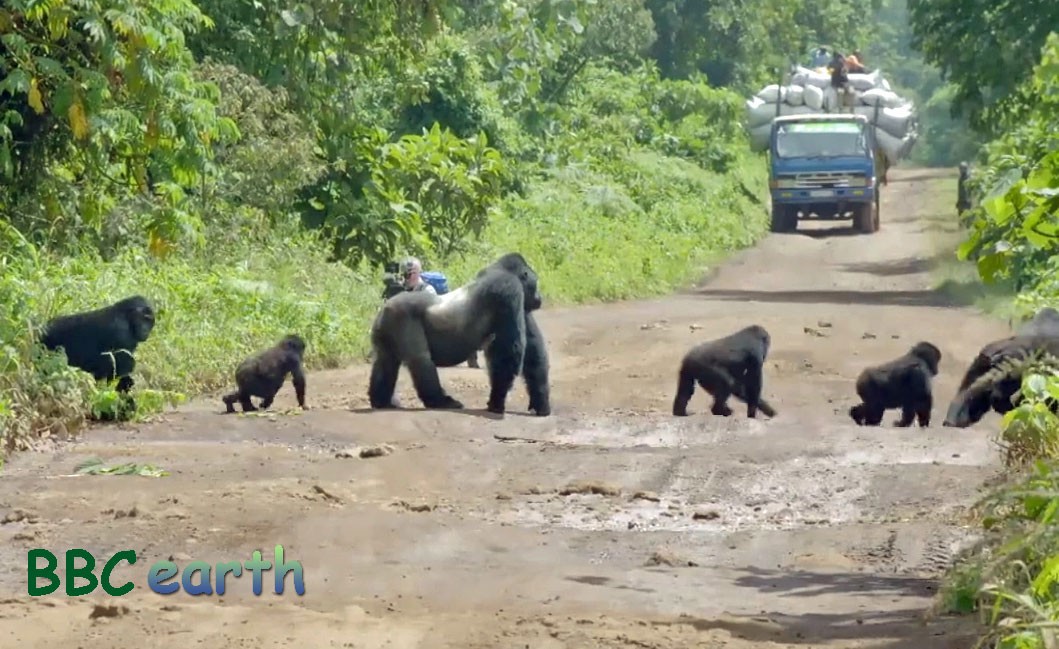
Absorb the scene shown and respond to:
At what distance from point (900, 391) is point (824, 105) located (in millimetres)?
28300

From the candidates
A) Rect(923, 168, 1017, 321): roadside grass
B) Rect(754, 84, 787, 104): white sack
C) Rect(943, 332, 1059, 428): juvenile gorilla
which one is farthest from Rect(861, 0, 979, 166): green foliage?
Rect(943, 332, 1059, 428): juvenile gorilla

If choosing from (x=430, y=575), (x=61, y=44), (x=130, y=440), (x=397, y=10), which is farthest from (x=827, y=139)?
(x=430, y=575)

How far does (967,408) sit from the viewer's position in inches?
533

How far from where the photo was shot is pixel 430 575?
7.93m

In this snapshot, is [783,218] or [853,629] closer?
[853,629]

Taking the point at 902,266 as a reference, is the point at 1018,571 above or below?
above

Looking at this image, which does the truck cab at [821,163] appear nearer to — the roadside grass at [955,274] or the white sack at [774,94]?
the roadside grass at [955,274]

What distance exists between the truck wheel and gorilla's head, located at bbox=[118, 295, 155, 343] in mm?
28222

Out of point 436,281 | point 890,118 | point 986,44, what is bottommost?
point 436,281

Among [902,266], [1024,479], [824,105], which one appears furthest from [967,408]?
[824,105]

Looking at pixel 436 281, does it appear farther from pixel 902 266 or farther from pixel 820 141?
pixel 820 141

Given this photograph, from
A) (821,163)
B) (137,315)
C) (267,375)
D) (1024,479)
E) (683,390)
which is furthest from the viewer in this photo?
(821,163)

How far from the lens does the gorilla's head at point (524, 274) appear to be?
13.9 m

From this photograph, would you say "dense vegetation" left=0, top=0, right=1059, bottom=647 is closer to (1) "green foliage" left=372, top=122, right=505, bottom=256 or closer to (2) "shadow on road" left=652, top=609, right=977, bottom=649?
(1) "green foliage" left=372, top=122, right=505, bottom=256
